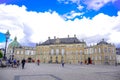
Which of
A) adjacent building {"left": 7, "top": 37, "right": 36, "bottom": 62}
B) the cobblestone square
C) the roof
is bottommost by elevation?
the cobblestone square

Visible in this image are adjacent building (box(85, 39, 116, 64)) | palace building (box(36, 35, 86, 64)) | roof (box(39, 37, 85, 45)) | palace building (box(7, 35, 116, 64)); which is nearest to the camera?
adjacent building (box(85, 39, 116, 64))

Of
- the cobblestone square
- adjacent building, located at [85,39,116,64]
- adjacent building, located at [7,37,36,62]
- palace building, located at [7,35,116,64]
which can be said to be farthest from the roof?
the cobblestone square

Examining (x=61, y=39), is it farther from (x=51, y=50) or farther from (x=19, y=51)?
(x=19, y=51)

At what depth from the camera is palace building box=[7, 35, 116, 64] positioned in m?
66.5

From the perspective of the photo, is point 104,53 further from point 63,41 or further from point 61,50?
point 63,41

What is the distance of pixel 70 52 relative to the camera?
80.9m

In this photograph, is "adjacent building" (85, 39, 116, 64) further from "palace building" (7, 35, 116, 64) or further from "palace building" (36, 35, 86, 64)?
"palace building" (36, 35, 86, 64)

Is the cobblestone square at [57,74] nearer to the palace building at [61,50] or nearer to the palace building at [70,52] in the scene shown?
the palace building at [70,52]

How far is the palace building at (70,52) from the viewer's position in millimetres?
66500

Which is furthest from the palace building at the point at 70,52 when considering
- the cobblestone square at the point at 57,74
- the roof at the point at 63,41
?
the cobblestone square at the point at 57,74

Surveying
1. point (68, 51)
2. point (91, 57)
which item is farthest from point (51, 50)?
point (91, 57)

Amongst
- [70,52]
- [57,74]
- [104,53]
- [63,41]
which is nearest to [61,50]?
[63,41]

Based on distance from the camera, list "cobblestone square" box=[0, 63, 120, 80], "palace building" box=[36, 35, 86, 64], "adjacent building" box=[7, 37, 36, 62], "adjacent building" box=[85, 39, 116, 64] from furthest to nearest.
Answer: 1. "adjacent building" box=[7, 37, 36, 62]
2. "palace building" box=[36, 35, 86, 64]
3. "adjacent building" box=[85, 39, 116, 64]
4. "cobblestone square" box=[0, 63, 120, 80]

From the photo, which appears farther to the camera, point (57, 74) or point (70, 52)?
point (70, 52)
